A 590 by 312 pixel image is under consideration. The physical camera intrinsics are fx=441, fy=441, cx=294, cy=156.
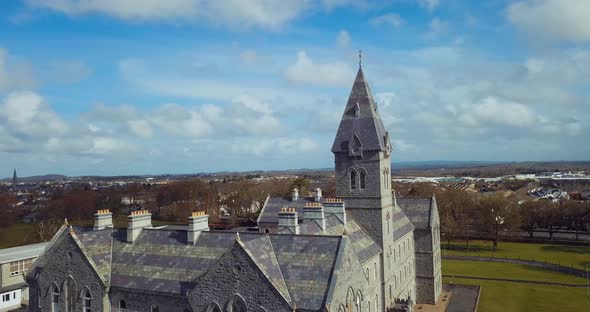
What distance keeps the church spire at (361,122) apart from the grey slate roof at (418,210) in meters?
13.6

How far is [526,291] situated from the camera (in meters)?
49.0

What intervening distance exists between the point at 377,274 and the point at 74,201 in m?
93.2

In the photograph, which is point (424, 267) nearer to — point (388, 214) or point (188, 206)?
point (388, 214)

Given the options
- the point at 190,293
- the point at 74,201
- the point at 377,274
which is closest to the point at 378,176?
the point at 377,274

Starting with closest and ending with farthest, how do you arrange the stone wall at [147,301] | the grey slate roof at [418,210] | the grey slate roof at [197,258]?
the grey slate roof at [197,258]
the stone wall at [147,301]
the grey slate roof at [418,210]

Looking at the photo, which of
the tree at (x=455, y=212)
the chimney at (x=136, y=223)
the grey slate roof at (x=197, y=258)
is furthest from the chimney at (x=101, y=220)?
the tree at (x=455, y=212)

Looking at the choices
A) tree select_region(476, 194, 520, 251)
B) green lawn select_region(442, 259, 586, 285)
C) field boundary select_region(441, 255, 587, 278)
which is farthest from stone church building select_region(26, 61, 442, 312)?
tree select_region(476, 194, 520, 251)

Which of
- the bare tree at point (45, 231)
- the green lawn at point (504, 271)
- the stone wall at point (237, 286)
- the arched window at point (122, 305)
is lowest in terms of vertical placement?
the green lawn at point (504, 271)

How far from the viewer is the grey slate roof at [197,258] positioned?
74.4 feet

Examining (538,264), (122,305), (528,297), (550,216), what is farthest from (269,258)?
(550,216)

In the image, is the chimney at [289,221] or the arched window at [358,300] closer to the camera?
the arched window at [358,300]

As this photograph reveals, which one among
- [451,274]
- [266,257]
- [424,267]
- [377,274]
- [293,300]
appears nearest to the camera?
[293,300]

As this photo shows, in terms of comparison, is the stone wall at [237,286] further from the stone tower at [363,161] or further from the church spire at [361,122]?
the church spire at [361,122]

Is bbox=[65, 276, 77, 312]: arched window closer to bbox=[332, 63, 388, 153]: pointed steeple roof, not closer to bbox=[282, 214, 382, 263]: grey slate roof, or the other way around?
bbox=[282, 214, 382, 263]: grey slate roof
